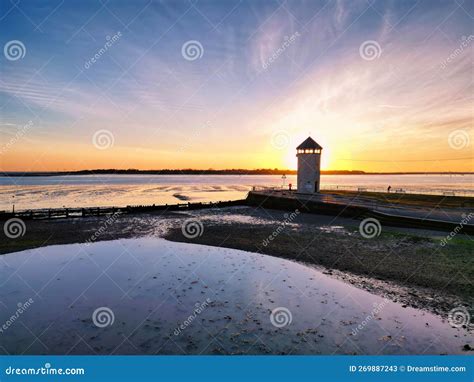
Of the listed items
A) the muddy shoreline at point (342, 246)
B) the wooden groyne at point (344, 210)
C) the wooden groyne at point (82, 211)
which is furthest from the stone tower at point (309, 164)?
the wooden groyne at point (82, 211)

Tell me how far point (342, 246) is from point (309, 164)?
26.2 meters

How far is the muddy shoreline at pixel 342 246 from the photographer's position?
11414 millimetres

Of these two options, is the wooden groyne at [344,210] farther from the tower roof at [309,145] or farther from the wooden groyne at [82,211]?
the tower roof at [309,145]

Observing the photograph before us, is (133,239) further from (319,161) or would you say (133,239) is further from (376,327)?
(319,161)

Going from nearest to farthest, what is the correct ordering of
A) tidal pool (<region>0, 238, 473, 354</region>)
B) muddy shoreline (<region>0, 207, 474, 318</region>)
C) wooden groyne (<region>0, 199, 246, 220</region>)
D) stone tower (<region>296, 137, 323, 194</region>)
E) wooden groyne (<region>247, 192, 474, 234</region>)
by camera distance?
1. tidal pool (<region>0, 238, 473, 354</region>)
2. muddy shoreline (<region>0, 207, 474, 318</region>)
3. wooden groyne (<region>247, 192, 474, 234</region>)
4. wooden groyne (<region>0, 199, 246, 220</region>)
5. stone tower (<region>296, 137, 323, 194</region>)

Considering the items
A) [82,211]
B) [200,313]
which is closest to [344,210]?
[200,313]

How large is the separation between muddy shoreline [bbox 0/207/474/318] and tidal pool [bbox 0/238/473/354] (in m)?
1.53

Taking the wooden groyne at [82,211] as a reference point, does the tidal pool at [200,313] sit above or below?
below

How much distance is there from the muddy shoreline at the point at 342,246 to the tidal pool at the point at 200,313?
1.53m

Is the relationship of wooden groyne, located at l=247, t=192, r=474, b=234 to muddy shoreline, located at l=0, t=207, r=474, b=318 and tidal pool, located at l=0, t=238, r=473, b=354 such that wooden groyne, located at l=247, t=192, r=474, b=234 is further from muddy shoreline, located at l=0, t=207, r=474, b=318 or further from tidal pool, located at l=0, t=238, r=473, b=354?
tidal pool, located at l=0, t=238, r=473, b=354

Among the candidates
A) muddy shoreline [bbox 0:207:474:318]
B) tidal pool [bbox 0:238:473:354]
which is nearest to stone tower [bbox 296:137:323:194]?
muddy shoreline [bbox 0:207:474:318]

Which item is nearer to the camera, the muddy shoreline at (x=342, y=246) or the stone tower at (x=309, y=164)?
the muddy shoreline at (x=342, y=246)

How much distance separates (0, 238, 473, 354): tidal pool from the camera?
7.71 m

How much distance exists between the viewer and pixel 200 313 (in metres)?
9.56
